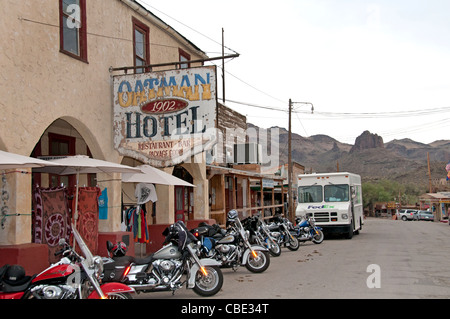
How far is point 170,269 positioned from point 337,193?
47.4 ft

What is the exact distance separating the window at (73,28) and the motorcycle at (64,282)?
19.1ft

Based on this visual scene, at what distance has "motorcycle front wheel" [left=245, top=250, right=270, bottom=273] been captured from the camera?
11.1 metres

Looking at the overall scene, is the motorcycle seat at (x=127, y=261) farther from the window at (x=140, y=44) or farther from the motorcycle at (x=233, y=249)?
the window at (x=140, y=44)

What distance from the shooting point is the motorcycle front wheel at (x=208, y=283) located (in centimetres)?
837

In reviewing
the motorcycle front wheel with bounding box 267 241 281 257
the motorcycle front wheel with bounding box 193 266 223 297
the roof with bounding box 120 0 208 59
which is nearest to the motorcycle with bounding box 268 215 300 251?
the motorcycle front wheel with bounding box 267 241 281 257

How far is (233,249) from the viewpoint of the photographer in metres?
10.8

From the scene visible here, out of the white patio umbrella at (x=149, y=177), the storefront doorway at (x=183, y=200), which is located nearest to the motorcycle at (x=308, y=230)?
the storefront doorway at (x=183, y=200)

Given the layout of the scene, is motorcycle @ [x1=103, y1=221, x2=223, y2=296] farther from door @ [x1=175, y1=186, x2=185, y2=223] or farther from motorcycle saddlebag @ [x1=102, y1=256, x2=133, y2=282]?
door @ [x1=175, y1=186, x2=185, y2=223]

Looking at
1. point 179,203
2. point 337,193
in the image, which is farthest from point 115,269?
point 337,193

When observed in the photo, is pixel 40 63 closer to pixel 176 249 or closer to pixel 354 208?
pixel 176 249

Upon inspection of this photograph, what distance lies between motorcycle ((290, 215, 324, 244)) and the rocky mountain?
61663 millimetres
